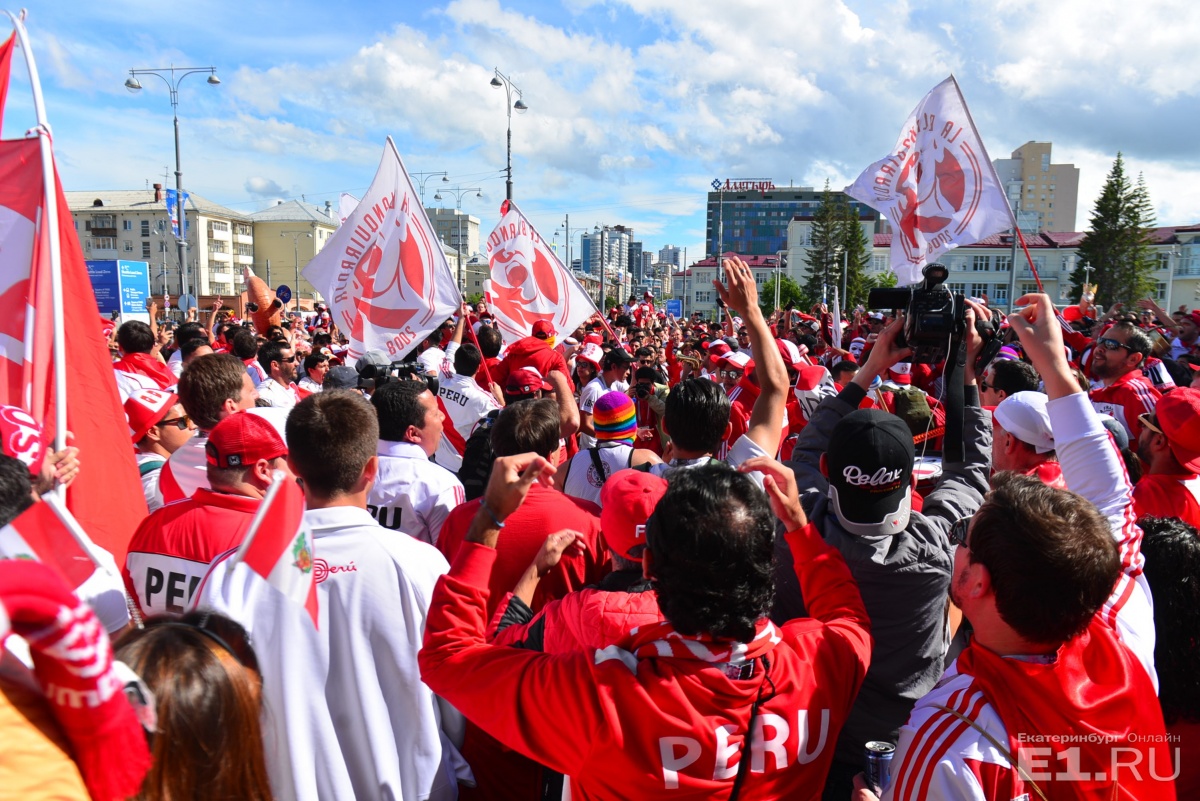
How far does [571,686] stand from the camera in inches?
66.7

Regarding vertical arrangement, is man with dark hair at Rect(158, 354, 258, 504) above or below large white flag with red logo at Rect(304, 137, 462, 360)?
below

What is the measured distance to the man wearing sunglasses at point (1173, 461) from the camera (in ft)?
11.2

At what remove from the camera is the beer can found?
6.14 ft

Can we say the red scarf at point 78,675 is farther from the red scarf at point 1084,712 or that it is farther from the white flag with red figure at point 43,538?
the red scarf at point 1084,712

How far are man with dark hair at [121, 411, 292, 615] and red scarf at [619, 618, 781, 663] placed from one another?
1.59m

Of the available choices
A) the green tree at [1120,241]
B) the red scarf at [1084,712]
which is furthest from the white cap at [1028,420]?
the green tree at [1120,241]

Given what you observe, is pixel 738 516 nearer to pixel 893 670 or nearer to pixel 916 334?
pixel 893 670

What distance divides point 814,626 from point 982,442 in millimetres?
1652

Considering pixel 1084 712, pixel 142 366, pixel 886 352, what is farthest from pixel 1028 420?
pixel 142 366

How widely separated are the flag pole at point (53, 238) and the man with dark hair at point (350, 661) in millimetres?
896

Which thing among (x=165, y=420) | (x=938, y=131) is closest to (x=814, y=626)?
(x=165, y=420)

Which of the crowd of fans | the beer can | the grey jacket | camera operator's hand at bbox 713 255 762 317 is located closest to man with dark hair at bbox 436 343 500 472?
the crowd of fans

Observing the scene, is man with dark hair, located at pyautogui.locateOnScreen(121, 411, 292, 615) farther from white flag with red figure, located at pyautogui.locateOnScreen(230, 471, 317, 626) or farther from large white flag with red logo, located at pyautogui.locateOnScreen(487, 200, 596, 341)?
large white flag with red logo, located at pyautogui.locateOnScreen(487, 200, 596, 341)

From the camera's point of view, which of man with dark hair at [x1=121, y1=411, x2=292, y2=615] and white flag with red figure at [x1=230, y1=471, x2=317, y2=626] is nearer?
white flag with red figure at [x1=230, y1=471, x2=317, y2=626]
